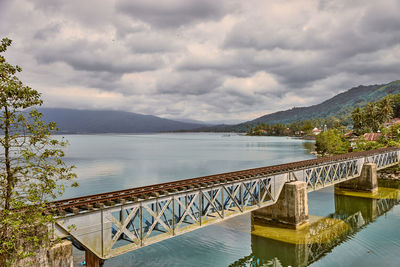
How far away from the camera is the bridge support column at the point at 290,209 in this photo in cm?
3203

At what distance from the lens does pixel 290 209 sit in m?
32.3

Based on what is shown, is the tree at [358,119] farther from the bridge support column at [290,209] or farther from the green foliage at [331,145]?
the bridge support column at [290,209]

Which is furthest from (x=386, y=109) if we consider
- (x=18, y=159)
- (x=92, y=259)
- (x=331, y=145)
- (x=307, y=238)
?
(x=18, y=159)

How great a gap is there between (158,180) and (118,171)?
20.9 m

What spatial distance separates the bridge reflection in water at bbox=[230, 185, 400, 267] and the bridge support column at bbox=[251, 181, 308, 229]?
85 centimetres

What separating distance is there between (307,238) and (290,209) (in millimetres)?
3403

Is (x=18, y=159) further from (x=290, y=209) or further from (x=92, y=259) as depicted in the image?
(x=290, y=209)

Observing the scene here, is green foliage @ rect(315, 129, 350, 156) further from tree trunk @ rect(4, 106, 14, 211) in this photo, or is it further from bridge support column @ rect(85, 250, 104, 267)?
tree trunk @ rect(4, 106, 14, 211)

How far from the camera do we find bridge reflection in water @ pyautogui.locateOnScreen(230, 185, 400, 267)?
2739cm

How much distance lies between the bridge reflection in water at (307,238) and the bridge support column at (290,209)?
0.85 m

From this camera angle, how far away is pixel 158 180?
235 ft

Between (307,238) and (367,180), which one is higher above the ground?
(367,180)

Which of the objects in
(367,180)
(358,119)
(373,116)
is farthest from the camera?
(358,119)

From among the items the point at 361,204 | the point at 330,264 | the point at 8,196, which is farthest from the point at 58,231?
the point at 361,204
